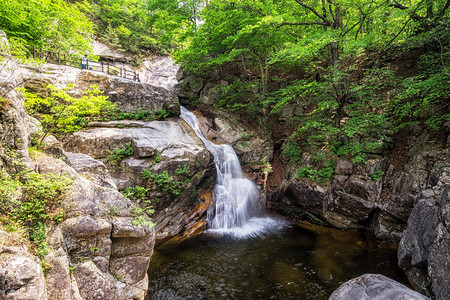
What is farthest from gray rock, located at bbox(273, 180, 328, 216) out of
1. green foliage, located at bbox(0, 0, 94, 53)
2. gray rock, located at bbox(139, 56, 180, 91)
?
gray rock, located at bbox(139, 56, 180, 91)

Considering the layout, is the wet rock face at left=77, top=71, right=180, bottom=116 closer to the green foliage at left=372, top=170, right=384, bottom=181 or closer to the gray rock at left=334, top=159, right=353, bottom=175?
the gray rock at left=334, top=159, right=353, bottom=175

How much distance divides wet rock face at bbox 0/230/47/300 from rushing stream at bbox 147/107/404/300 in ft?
11.6

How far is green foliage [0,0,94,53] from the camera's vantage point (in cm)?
869

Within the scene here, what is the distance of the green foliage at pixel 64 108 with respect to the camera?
18.1 feet

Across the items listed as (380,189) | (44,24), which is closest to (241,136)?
(380,189)

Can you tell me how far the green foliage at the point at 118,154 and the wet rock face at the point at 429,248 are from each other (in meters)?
10.2

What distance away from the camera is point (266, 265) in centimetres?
664

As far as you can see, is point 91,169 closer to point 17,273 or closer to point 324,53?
point 17,273

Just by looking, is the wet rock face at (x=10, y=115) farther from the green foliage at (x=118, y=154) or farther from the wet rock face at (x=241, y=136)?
the wet rock face at (x=241, y=136)

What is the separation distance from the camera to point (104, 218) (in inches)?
157

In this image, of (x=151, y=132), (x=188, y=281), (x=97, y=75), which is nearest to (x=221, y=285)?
(x=188, y=281)

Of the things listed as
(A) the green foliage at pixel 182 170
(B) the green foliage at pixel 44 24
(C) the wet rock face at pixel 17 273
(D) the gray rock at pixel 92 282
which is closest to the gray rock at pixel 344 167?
(A) the green foliage at pixel 182 170

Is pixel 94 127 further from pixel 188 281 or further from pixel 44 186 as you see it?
pixel 188 281

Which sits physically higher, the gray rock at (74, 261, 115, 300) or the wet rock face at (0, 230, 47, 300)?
the wet rock face at (0, 230, 47, 300)
